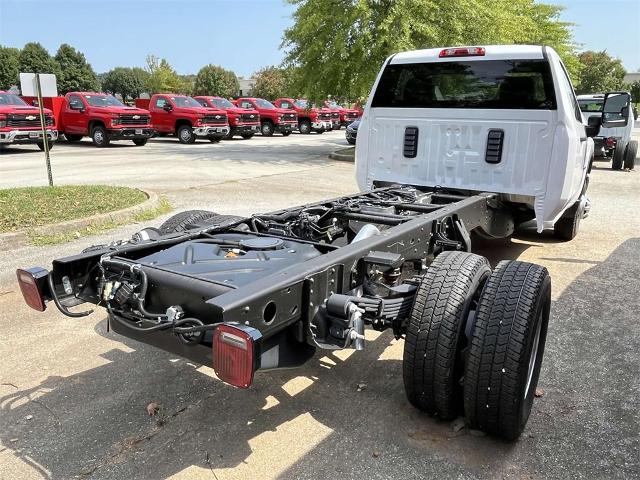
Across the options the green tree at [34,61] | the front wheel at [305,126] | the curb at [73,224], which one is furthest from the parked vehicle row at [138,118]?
the green tree at [34,61]

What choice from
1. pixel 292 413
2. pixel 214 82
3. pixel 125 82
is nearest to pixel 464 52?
pixel 292 413

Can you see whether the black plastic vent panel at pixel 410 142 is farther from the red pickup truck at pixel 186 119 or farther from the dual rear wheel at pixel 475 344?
the red pickup truck at pixel 186 119

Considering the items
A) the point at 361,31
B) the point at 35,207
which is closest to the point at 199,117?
the point at 361,31

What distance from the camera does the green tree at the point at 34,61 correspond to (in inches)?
2370

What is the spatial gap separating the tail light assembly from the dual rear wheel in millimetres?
953

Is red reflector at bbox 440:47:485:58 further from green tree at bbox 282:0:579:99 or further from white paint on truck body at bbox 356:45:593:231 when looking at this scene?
green tree at bbox 282:0:579:99

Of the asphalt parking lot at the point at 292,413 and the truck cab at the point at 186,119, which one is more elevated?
the truck cab at the point at 186,119

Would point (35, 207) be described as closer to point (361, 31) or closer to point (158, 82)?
point (361, 31)

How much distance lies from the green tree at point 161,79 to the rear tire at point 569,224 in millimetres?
66668

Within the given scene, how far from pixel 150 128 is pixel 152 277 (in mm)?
19774

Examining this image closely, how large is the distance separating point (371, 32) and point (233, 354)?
15.5m

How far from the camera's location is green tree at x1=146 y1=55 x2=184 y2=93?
69188 millimetres

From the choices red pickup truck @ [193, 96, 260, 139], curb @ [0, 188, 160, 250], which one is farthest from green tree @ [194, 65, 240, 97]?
curb @ [0, 188, 160, 250]

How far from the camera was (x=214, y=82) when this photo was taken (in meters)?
69.4
